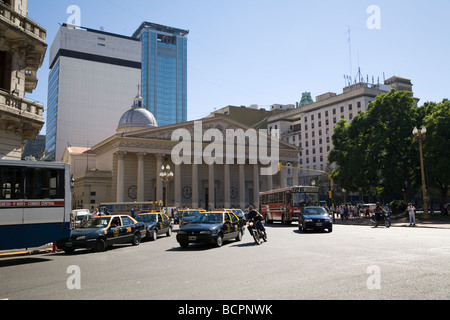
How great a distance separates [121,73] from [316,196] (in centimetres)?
9570

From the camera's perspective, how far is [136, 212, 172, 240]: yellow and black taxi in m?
20.0

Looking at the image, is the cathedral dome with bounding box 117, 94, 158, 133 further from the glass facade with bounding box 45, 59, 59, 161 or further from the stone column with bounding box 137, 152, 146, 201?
the glass facade with bounding box 45, 59, 59, 161

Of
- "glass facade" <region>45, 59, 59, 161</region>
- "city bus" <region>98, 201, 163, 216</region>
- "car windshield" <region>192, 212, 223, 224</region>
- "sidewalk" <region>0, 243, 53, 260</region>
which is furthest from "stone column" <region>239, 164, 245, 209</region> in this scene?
Result: "glass facade" <region>45, 59, 59, 161</region>

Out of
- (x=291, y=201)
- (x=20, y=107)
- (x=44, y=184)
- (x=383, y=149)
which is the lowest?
(x=291, y=201)

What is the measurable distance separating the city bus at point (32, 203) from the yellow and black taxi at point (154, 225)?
6.55m

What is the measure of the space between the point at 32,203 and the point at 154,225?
8438mm

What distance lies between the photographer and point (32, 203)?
12781 mm

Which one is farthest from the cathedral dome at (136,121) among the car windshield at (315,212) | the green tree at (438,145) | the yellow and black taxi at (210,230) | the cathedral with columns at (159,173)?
the yellow and black taxi at (210,230)

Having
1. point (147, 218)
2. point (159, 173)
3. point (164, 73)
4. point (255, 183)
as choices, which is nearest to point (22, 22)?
point (147, 218)

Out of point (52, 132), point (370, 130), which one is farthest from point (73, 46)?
point (370, 130)

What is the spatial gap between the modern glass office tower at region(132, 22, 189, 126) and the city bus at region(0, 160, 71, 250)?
13008 centimetres

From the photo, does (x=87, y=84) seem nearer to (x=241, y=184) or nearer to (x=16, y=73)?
(x=241, y=184)
